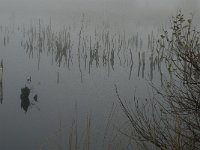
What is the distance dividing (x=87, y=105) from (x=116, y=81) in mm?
7386

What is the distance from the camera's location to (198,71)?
735cm

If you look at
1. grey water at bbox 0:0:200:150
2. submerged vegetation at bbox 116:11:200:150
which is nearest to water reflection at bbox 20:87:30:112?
grey water at bbox 0:0:200:150

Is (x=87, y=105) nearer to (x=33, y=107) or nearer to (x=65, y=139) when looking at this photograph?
(x=33, y=107)

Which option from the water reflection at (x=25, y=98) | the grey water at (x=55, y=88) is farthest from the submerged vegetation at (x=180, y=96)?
the water reflection at (x=25, y=98)

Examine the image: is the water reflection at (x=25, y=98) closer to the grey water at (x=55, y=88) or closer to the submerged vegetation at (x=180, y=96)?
the grey water at (x=55, y=88)

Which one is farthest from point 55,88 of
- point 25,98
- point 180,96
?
point 180,96

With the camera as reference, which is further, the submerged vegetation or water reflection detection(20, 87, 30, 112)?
water reflection detection(20, 87, 30, 112)

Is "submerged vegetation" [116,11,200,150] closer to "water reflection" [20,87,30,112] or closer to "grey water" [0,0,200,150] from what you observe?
"grey water" [0,0,200,150]

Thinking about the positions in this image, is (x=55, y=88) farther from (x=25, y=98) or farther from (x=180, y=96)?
(x=180, y=96)

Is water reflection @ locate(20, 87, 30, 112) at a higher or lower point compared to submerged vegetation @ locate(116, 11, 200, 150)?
lower

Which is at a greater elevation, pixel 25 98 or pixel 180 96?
pixel 180 96

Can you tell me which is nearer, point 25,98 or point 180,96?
point 180,96

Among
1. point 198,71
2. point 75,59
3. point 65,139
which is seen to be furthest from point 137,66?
point 198,71

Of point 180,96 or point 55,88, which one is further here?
point 55,88
